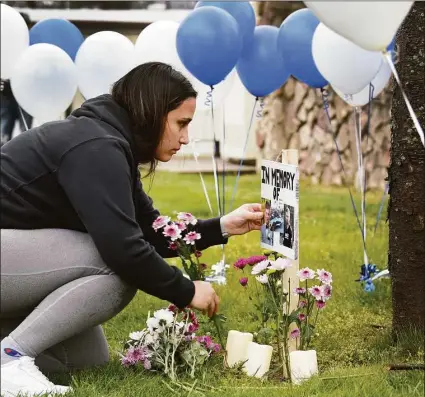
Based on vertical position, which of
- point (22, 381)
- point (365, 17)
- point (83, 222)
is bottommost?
point (22, 381)

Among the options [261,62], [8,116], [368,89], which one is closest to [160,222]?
[261,62]

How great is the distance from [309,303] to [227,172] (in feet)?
24.7

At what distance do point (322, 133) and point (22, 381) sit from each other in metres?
7.24

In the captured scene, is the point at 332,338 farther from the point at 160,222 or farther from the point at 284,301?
the point at 160,222

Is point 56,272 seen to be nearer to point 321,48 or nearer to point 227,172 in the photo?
point 321,48

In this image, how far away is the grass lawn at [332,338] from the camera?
2.16 metres

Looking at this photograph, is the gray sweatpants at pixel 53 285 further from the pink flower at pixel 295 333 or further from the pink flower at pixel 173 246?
the pink flower at pixel 295 333

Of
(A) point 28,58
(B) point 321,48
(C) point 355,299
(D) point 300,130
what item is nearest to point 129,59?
(A) point 28,58

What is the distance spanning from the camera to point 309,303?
2.40 metres

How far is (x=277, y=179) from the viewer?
2361 mm

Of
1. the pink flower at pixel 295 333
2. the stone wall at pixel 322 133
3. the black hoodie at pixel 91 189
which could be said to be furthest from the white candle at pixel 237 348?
the stone wall at pixel 322 133

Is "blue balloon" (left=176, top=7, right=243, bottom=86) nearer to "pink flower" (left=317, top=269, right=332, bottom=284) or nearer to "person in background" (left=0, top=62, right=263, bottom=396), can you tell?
"person in background" (left=0, top=62, right=263, bottom=396)

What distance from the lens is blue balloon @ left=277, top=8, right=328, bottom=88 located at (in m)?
Answer: 4.27

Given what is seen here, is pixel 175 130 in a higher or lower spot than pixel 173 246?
higher
